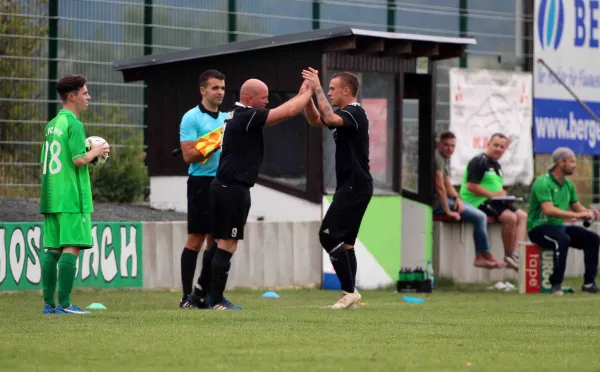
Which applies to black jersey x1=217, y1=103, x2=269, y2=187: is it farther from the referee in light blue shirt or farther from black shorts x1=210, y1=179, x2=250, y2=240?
the referee in light blue shirt

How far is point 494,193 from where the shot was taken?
60.3 ft

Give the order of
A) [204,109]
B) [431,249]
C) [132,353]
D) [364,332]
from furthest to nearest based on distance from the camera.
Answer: [431,249] < [204,109] < [364,332] < [132,353]

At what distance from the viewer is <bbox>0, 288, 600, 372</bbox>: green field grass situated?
7062mm

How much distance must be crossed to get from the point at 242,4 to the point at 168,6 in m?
1.00

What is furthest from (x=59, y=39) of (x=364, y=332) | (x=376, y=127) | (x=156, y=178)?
(x=364, y=332)

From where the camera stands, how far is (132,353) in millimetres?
7496

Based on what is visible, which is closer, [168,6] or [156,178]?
[168,6]

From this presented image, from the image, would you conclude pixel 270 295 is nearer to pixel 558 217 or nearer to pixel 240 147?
pixel 558 217

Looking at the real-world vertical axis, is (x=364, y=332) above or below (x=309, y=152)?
below

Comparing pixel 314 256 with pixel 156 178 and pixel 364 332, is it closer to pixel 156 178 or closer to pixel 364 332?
pixel 156 178

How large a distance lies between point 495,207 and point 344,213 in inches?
264

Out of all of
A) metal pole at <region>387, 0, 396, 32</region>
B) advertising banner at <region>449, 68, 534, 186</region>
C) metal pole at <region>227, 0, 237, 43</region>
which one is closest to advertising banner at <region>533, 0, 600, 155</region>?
Answer: advertising banner at <region>449, 68, 534, 186</region>

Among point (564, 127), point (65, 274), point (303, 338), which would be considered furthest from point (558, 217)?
point (303, 338)

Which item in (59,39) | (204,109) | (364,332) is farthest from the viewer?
(59,39)
